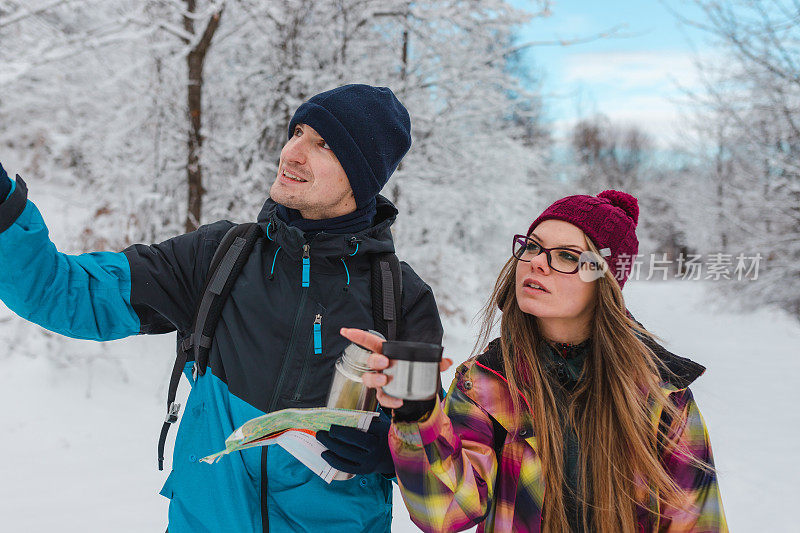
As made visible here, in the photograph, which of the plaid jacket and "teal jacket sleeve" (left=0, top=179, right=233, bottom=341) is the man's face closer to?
"teal jacket sleeve" (left=0, top=179, right=233, bottom=341)

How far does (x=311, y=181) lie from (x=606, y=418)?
1113 mm

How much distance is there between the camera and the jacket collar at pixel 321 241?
1.66 metres

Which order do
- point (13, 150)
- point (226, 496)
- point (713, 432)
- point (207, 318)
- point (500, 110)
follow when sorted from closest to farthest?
point (226, 496), point (207, 318), point (713, 432), point (500, 110), point (13, 150)

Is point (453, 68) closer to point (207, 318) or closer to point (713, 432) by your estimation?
point (713, 432)

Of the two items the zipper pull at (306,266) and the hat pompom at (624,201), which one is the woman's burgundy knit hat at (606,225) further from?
the zipper pull at (306,266)

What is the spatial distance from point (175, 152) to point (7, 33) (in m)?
1.91

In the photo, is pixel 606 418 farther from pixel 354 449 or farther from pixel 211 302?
pixel 211 302

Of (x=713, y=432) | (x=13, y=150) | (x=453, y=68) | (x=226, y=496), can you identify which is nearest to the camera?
(x=226, y=496)

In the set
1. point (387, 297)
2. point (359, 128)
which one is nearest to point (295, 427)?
point (387, 297)

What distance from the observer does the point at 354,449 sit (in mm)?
1364

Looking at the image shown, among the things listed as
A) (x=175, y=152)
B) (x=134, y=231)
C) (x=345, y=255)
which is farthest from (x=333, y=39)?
(x=345, y=255)

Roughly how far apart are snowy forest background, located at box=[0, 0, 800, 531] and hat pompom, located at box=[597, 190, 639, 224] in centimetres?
33

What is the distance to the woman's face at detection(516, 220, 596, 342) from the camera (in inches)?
59.4

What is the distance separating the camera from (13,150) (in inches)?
359
